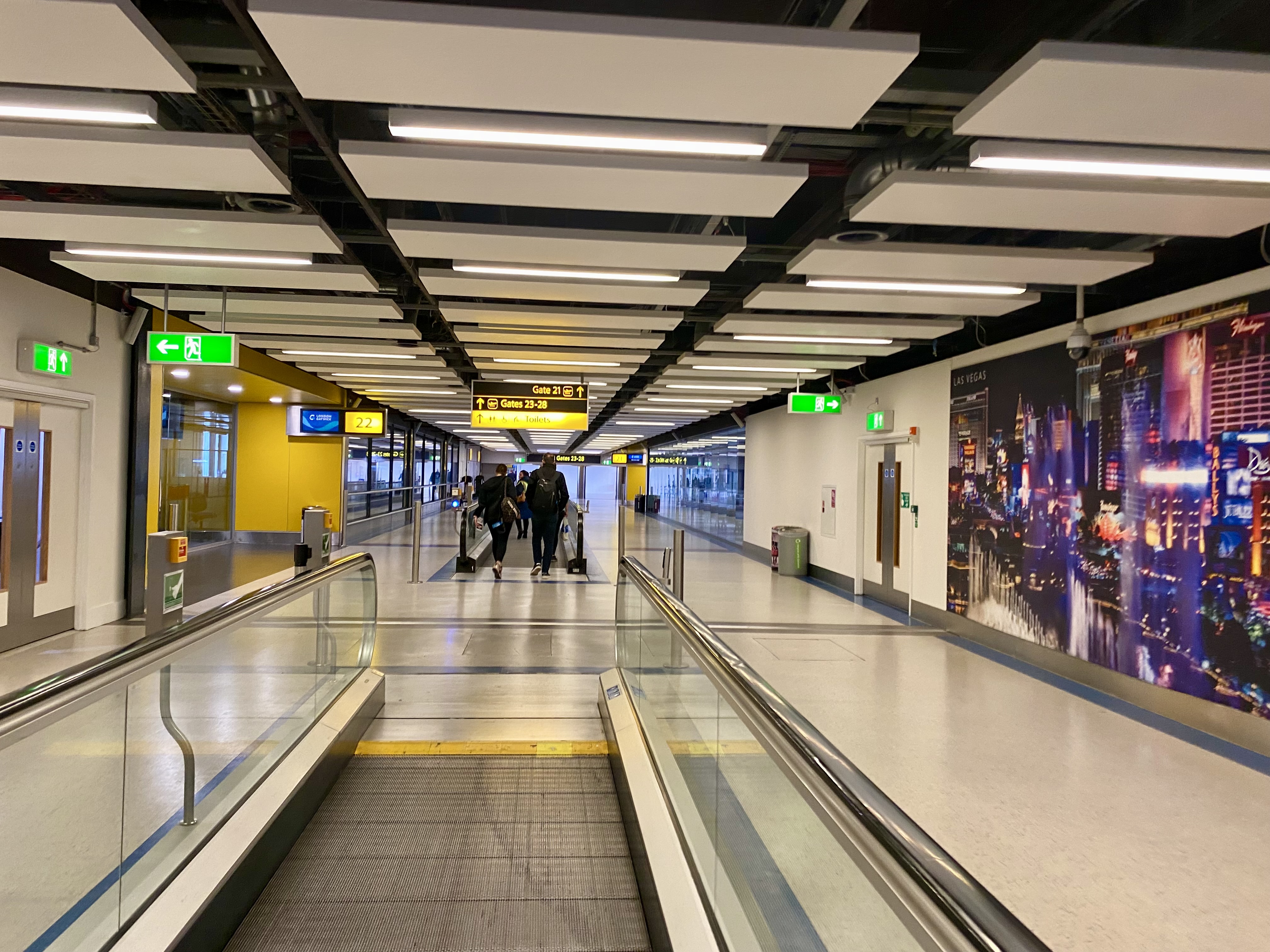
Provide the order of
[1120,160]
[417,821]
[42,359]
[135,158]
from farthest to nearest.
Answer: [42,359] < [135,158] < [1120,160] < [417,821]

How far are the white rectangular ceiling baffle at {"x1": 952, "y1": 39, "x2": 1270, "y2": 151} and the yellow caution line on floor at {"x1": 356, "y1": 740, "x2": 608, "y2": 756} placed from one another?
3.56 meters

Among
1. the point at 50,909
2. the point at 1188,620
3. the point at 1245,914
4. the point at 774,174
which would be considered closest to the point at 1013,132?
the point at 774,174

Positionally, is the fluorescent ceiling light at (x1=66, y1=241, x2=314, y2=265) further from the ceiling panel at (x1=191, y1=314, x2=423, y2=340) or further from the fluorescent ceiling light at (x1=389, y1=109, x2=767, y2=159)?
the fluorescent ceiling light at (x1=389, y1=109, x2=767, y2=159)

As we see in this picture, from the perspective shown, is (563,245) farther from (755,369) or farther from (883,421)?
(883,421)

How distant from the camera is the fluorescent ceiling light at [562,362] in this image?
9375mm

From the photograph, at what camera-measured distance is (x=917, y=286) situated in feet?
18.5

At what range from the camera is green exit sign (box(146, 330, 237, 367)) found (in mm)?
6863

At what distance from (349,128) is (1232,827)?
5512 mm

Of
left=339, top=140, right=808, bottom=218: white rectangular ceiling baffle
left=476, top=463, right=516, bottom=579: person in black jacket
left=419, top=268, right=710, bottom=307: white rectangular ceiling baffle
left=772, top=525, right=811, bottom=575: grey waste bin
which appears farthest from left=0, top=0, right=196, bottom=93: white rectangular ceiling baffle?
left=772, top=525, right=811, bottom=575: grey waste bin

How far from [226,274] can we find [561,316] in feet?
9.05

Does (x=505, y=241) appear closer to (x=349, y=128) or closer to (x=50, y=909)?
(x=349, y=128)

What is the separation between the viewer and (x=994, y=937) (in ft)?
2.83

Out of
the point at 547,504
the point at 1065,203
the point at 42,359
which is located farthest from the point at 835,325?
the point at 42,359

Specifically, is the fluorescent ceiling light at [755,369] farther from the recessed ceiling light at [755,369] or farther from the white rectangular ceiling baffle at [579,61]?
the white rectangular ceiling baffle at [579,61]
